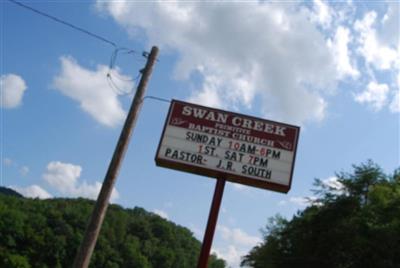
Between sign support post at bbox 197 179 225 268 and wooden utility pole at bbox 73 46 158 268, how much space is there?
2827mm

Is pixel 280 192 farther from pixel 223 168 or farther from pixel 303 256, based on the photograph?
pixel 303 256

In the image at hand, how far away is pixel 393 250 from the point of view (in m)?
34.8

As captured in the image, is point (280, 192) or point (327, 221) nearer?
point (280, 192)

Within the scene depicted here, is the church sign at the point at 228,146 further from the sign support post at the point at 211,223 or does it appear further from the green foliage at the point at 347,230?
the green foliage at the point at 347,230

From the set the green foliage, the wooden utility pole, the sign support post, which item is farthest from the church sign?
the green foliage

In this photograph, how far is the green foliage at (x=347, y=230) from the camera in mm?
35250

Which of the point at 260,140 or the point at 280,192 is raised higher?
the point at 260,140

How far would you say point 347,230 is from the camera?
38594mm

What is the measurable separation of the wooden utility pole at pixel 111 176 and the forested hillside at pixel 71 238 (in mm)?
89934

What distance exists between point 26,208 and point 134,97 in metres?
114

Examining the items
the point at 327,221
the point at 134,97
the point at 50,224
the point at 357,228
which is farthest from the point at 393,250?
the point at 50,224

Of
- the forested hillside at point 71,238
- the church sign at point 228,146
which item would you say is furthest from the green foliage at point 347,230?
the forested hillside at point 71,238

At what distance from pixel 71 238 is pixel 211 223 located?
346ft

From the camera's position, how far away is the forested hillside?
101 meters
